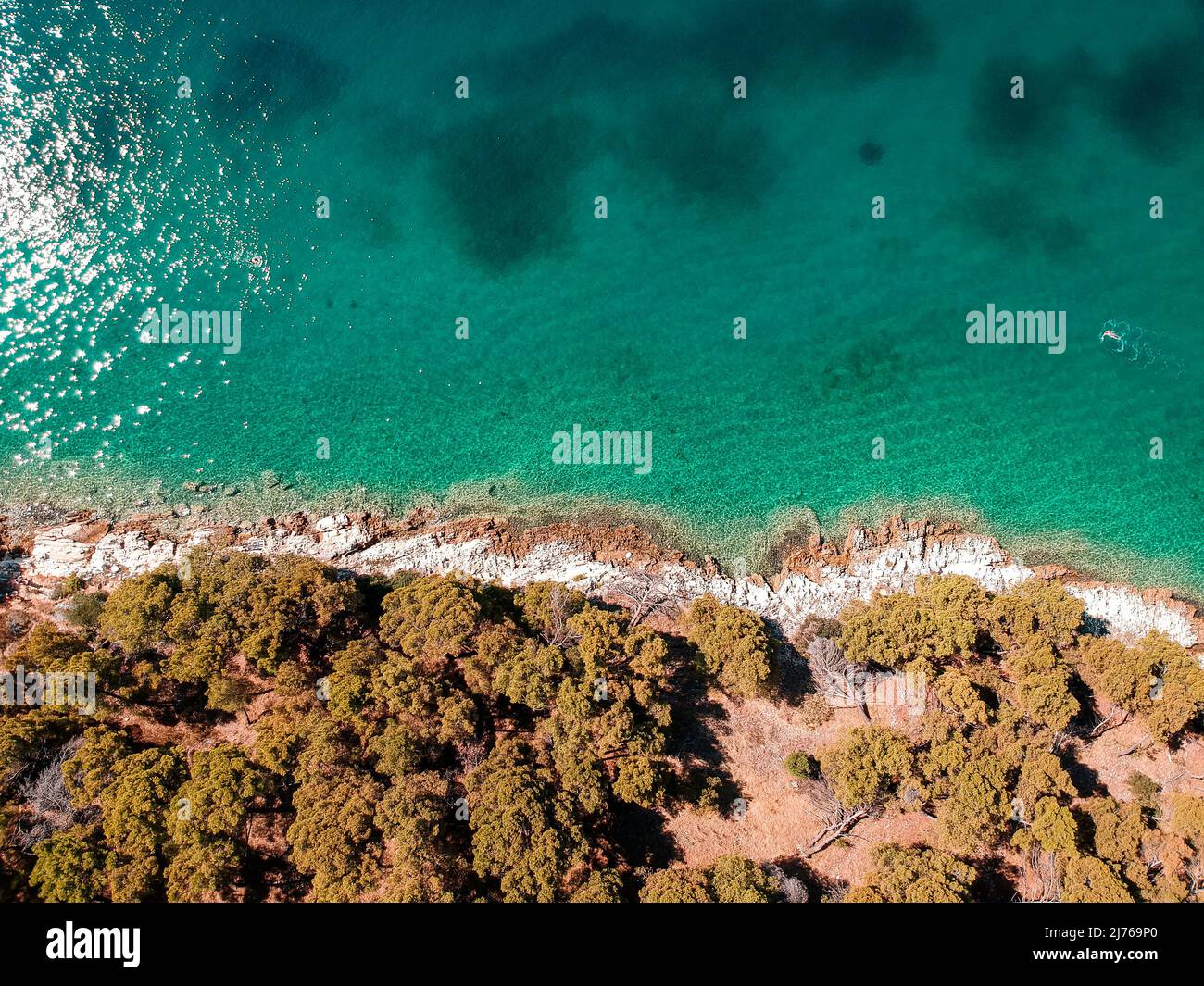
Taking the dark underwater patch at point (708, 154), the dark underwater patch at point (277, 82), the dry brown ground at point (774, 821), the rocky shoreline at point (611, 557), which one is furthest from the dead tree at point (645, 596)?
the dark underwater patch at point (277, 82)

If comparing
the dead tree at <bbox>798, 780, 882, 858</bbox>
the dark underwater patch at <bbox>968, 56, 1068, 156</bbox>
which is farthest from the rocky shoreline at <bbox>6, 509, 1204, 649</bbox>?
the dark underwater patch at <bbox>968, 56, 1068, 156</bbox>

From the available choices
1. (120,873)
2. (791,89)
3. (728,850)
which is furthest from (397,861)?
(791,89)

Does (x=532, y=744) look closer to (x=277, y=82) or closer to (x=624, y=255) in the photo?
(x=624, y=255)

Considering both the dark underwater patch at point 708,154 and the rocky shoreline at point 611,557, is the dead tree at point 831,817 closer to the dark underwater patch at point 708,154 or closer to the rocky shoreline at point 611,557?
the rocky shoreline at point 611,557

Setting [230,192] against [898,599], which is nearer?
[898,599]

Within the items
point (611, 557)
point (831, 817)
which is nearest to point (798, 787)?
point (831, 817)

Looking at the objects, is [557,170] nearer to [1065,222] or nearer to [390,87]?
[390,87]
